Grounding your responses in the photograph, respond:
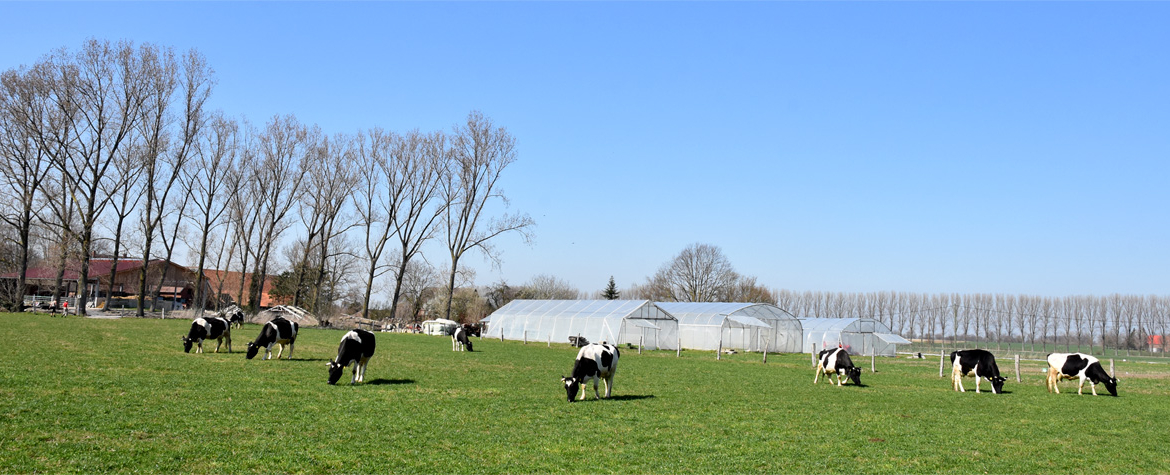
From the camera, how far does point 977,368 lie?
22.9m

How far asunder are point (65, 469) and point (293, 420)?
12.8ft

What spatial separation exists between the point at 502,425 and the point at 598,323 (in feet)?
138

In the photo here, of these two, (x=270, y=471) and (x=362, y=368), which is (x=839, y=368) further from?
(x=270, y=471)

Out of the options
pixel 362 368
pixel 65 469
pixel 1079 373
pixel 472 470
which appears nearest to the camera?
pixel 65 469

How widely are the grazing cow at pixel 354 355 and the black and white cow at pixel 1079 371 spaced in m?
20.1

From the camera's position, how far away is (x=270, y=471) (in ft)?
28.5

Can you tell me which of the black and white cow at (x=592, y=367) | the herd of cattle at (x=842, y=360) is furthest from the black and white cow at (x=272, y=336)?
the black and white cow at (x=592, y=367)

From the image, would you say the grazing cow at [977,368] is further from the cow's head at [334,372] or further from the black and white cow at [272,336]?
the black and white cow at [272,336]

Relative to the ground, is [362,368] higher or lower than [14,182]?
lower

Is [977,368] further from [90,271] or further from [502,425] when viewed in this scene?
[90,271]

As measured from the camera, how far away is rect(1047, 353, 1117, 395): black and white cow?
77.6 feet

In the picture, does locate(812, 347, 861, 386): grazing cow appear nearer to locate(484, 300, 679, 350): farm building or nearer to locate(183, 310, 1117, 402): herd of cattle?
locate(183, 310, 1117, 402): herd of cattle

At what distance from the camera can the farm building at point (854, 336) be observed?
58.1 metres

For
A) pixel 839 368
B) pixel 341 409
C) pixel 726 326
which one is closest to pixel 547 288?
pixel 726 326
